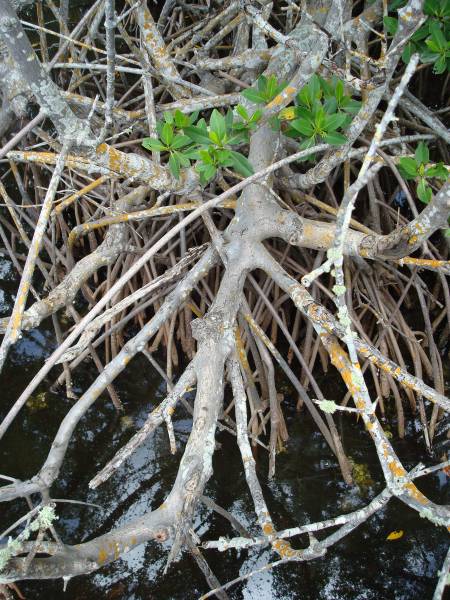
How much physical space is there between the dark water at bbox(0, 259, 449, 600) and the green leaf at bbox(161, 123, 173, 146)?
3.82 ft

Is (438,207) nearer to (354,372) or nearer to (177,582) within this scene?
(354,372)

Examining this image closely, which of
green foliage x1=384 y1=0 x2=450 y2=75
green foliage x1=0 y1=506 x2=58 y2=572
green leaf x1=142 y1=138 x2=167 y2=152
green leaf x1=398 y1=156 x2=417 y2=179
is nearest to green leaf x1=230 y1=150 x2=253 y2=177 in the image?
green leaf x1=142 y1=138 x2=167 y2=152

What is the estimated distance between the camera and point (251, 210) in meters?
1.79

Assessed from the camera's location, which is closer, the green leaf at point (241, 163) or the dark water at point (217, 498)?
the green leaf at point (241, 163)

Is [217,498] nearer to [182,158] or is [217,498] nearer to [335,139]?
[182,158]

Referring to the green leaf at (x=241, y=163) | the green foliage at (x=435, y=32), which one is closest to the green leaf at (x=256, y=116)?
the green leaf at (x=241, y=163)

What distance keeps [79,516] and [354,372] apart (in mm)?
1276

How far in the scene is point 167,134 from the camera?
1.54m

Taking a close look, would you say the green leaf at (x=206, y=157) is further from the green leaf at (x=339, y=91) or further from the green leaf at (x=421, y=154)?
the green leaf at (x=421, y=154)

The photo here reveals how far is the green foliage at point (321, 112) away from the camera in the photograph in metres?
1.54

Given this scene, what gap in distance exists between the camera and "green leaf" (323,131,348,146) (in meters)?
1.55

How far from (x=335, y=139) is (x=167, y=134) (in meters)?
0.50

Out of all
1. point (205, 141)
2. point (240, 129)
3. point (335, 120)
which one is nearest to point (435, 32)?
point (335, 120)

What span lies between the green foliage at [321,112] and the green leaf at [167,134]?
37 centimetres
